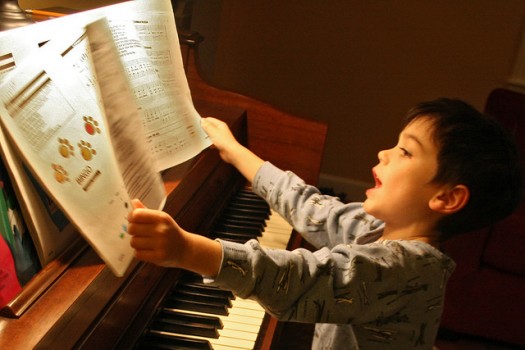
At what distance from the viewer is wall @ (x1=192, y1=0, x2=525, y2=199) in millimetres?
2943

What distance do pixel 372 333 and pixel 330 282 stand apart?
19 centimetres

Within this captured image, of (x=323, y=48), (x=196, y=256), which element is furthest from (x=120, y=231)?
(x=323, y=48)

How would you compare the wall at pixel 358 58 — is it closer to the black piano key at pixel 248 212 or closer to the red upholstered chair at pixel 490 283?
the red upholstered chair at pixel 490 283

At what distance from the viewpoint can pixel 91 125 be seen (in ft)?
2.76

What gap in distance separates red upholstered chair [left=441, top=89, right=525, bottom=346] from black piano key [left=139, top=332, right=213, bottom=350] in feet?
4.34

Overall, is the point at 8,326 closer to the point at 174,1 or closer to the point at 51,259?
the point at 51,259

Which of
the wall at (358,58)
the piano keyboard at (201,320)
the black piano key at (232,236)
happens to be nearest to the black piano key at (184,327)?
the piano keyboard at (201,320)

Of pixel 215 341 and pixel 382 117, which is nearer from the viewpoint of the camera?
pixel 215 341

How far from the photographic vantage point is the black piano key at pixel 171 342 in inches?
40.8

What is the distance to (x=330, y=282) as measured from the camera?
0.88 m

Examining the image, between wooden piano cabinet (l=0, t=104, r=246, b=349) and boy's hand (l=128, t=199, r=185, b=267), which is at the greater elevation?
boy's hand (l=128, t=199, r=185, b=267)

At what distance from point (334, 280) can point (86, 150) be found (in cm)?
39

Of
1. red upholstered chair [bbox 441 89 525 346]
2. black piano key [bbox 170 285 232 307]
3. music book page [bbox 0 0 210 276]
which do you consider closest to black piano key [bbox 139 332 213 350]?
black piano key [bbox 170 285 232 307]

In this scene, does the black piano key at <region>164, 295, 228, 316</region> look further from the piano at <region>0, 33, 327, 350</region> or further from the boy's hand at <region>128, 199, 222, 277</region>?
→ the boy's hand at <region>128, 199, 222, 277</region>
